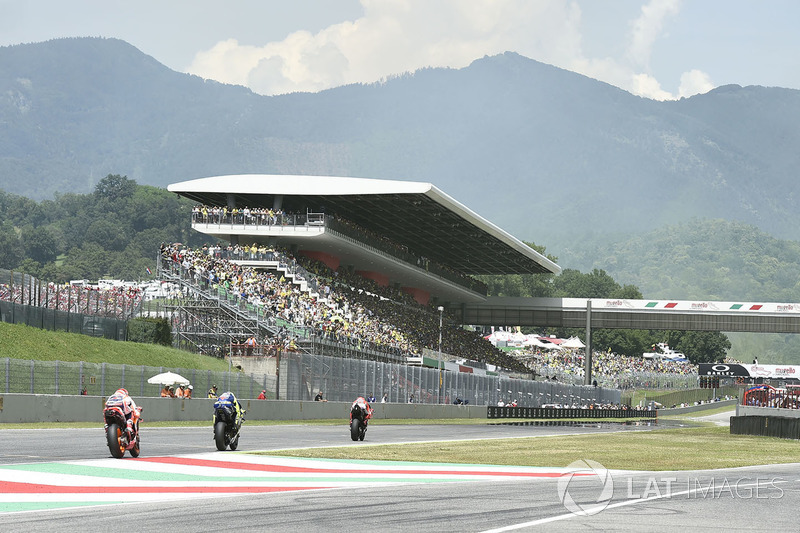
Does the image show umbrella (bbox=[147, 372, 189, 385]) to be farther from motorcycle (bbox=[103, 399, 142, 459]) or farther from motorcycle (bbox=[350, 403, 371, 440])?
motorcycle (bbox=[103, 399, 142, 459])

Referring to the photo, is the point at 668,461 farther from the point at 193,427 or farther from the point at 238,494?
the point at 193,427

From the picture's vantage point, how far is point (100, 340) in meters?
44.9

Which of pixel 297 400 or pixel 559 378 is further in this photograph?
pixel 559 378

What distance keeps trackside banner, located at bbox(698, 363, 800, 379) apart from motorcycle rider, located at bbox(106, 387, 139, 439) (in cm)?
12480

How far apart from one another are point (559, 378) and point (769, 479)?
77438 millimetres

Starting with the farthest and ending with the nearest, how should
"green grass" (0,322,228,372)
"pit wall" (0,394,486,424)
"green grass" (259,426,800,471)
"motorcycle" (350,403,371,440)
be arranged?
"green grass" (0,322,228,372)
"pit wall" (0,394,486,424)
"motorcycle" (350,403,371,440)
"green grass" (259,426,800,471)

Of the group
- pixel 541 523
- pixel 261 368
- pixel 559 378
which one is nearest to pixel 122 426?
pixel 541 523

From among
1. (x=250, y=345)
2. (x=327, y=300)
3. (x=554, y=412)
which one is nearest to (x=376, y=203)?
(x=327, y=300)

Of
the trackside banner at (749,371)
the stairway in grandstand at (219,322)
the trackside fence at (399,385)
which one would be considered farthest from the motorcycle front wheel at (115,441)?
the trackside banner at (749,371)

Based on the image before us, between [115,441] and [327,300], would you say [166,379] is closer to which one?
[115,441]

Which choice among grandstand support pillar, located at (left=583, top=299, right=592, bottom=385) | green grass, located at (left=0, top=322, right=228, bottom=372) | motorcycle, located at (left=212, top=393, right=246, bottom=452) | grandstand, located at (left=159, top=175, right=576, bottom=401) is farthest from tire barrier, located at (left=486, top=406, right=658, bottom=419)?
motorcycle, located at (left=212, top=393, right=246, bottom=452)

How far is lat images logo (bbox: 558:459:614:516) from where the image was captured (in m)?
12.0

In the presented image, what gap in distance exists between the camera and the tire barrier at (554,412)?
209 feet

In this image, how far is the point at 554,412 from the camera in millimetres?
69125
